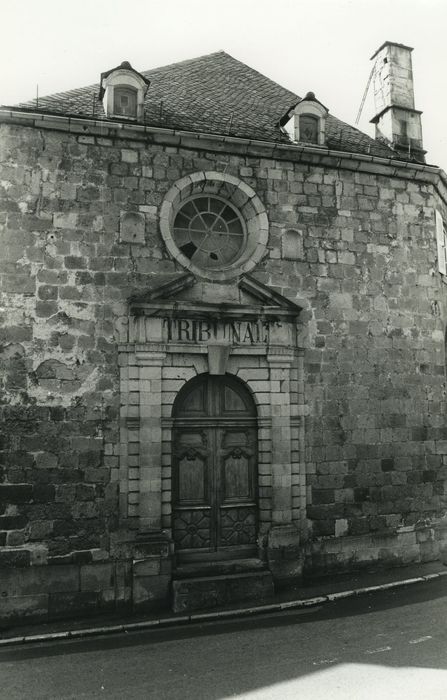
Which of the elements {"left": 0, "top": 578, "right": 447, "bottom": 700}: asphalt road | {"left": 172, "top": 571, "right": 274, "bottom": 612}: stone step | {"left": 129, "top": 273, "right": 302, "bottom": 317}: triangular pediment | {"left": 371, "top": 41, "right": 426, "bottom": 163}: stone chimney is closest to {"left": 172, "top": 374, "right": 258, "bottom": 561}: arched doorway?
{"left": 172, "top": 571, "right": 274, "bottom": 612}: stone step

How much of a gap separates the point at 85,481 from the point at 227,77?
896cm

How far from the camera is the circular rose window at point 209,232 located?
8.69 m

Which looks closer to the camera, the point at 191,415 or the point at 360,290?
the point at 191,415

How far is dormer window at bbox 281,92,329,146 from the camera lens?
9.35m

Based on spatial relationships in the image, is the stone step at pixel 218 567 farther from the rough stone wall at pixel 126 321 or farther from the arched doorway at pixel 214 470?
the rough stone wall at pixel 126 321

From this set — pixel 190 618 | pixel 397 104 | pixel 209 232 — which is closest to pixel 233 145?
pixel 209 232

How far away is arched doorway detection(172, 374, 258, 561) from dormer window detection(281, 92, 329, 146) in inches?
171

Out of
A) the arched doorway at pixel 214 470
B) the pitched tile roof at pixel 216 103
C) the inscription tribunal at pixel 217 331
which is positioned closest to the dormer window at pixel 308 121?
the pitched tile roof at pixel 216 103

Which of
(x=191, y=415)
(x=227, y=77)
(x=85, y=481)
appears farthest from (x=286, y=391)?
(x=227, y=77)

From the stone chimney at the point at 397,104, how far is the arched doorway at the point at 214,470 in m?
6.10

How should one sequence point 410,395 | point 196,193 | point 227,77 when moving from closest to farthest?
point 196,193
point 410,395
point 227,77

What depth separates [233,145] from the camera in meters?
8.66

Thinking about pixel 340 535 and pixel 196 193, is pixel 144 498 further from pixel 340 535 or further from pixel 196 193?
pixel 196 193

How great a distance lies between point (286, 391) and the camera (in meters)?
8.55
